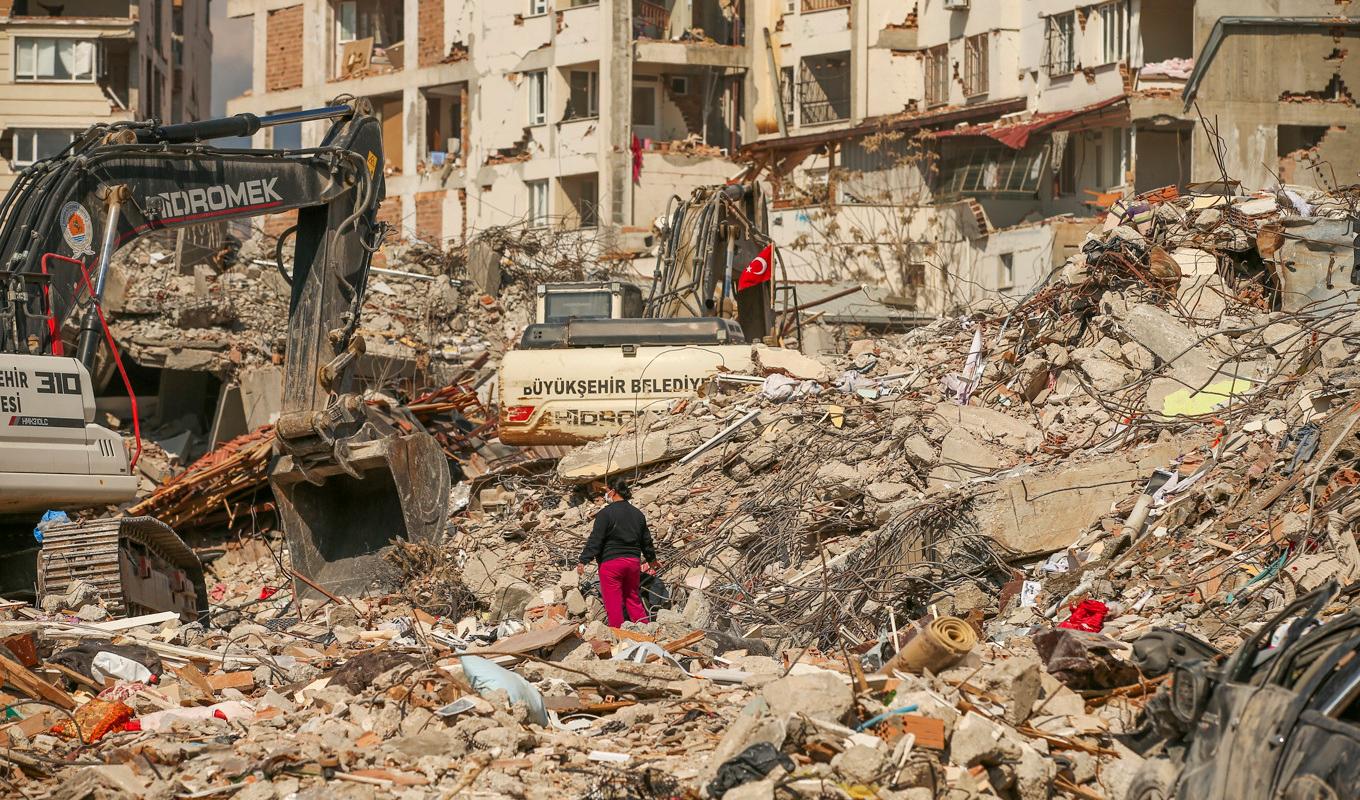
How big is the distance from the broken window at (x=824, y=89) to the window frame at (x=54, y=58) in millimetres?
14753

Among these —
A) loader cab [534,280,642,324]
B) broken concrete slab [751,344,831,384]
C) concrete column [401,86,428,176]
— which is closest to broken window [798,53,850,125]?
concrete column [401,86,428,176]

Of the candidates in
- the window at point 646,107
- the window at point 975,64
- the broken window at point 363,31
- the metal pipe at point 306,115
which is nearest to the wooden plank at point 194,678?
the metal pipe at point 306,115

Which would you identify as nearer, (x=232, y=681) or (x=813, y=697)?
(x=813, y=697)

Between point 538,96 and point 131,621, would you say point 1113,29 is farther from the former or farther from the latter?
point 131,621

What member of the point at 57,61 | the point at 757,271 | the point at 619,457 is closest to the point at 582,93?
the point at 57,61

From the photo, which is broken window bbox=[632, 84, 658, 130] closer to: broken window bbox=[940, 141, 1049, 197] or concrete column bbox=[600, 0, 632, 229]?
concrete column bbox=[600, 0, 632, 229]

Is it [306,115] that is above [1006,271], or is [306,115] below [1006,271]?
above

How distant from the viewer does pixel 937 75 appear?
118 feet

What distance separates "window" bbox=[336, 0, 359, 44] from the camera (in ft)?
139

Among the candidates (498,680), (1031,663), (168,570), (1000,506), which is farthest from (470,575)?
(1031,663)

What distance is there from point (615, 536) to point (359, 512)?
2.96 meters

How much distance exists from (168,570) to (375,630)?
2552 mm

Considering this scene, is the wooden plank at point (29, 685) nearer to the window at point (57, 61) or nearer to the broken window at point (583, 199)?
the broken window at point (583, 199)

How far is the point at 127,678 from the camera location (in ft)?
30.0
